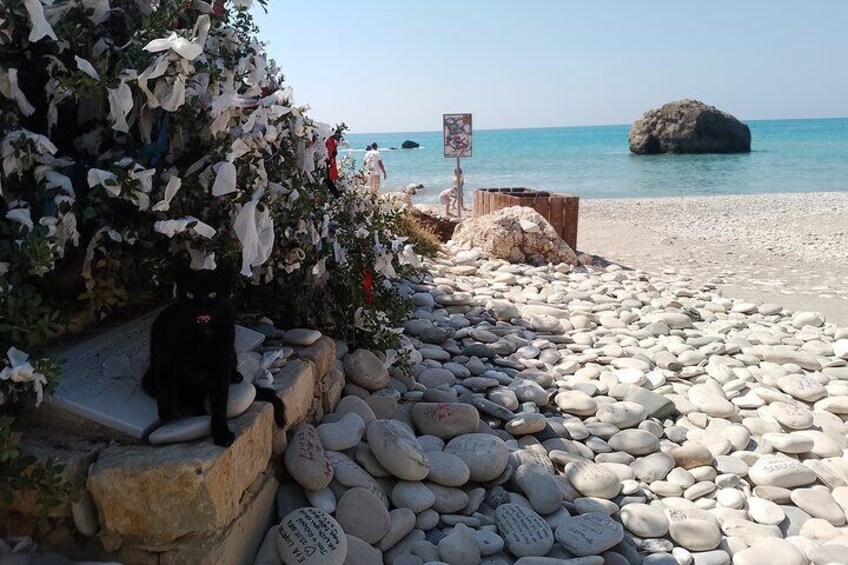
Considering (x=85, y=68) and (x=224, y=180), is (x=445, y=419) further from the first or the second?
(x=85, y=68)

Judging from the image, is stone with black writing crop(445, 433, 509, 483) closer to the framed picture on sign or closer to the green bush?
the green bush

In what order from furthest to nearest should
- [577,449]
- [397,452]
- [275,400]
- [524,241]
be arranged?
[524,241] → [577,449] → [397,452] → [275,400]

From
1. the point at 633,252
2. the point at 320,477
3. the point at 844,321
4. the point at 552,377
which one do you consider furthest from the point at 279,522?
the point at 633,252

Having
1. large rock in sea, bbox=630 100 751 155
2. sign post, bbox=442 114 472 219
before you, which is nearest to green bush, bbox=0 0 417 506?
sign post, bbox=442 114 472 219

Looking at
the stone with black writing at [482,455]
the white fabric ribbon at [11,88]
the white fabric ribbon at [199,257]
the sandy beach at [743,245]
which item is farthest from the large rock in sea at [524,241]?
the white fabric ribbon at [11,88]

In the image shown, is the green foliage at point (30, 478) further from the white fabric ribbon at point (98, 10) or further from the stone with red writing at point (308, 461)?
the white fabric ribbon at point (98, 10)

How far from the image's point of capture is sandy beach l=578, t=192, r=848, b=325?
8.71 metres

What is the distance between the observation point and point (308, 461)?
3.00 m

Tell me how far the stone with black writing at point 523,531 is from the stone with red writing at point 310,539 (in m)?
0.84

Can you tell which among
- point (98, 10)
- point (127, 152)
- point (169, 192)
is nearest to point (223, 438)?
point (169, 192)

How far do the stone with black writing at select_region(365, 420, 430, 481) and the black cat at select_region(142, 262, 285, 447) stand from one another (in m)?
1.02

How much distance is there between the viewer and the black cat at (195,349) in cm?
244

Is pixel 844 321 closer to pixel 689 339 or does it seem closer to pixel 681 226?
pixel 689 339

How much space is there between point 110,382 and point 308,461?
91cm
